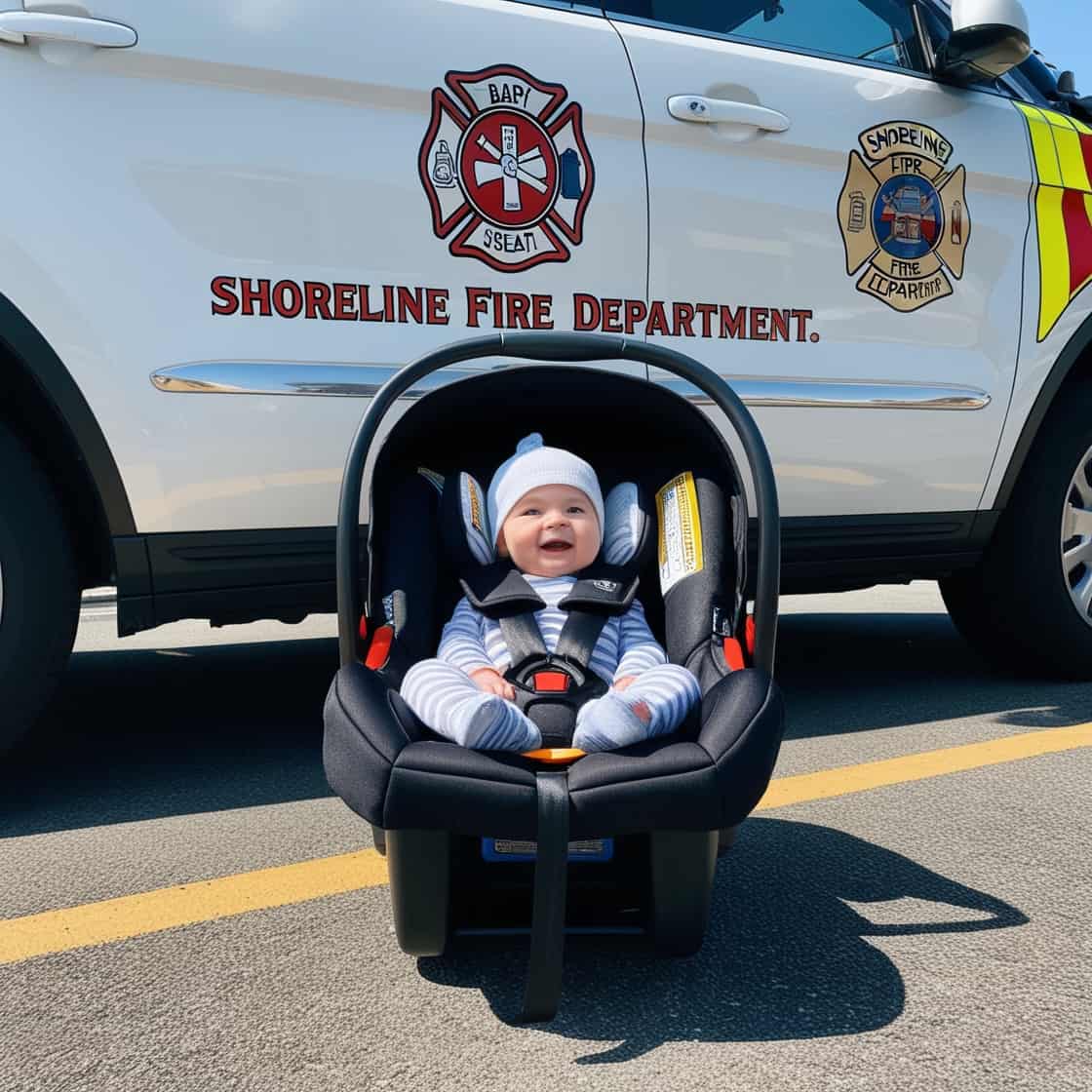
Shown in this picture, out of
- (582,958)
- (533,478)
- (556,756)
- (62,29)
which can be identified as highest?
(62,29)

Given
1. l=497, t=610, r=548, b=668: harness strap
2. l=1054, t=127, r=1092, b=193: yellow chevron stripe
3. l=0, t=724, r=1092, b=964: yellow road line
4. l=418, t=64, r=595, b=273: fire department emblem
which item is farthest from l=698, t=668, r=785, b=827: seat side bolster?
l=1054, t=127, r=1092, b=193: yellow chevron stripe

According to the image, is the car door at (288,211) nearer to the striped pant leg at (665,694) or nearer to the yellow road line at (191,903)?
the yellow road line at (191,903)

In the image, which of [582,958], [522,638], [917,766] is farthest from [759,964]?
[917,766]

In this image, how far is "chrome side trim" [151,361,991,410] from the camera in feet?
7.29

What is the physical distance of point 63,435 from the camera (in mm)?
2197

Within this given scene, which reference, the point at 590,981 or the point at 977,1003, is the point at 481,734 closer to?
the point at 590,981

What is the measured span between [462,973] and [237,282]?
56.3 inches

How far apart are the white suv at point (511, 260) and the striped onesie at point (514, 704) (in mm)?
698

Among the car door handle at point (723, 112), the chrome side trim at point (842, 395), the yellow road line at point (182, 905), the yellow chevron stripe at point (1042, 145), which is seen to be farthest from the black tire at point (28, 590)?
the yellow chevron stripe at point (1042, 145)

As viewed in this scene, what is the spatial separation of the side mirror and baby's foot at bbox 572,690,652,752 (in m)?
2.18

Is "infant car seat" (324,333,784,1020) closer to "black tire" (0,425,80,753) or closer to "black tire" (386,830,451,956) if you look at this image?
"black tire" (386,830,451,956)

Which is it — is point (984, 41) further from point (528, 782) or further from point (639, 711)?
point (528, 782)

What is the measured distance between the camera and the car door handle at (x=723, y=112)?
8.54 feet

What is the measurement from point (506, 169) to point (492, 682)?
126 cm
